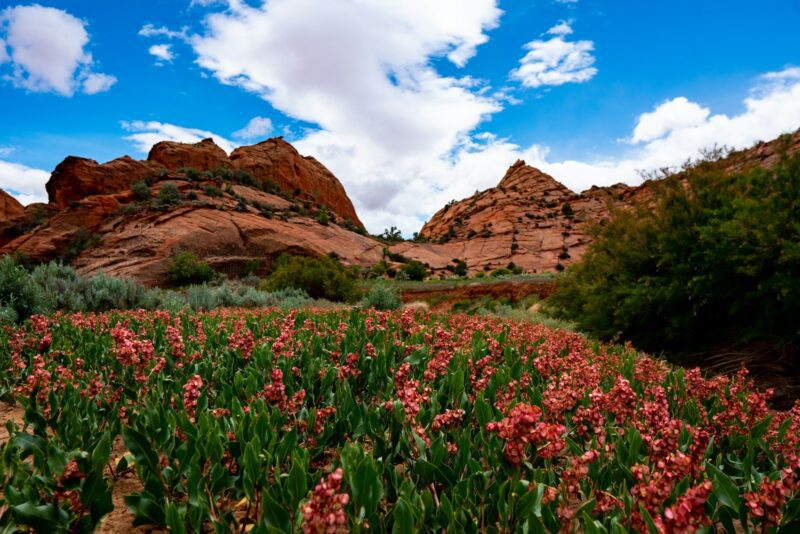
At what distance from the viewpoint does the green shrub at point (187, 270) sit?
25703 millimetres

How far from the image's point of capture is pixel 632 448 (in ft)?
7.06

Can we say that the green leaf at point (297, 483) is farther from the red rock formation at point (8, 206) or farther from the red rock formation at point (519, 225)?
the red rock formation at point (8, 206)

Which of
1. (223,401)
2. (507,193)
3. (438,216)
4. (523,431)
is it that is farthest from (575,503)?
(438,216)

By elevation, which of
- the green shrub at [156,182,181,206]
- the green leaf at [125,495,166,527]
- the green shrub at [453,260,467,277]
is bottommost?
the green leaf at [125,495,166,527]

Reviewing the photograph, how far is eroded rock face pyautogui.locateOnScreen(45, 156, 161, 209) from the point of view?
45219 millimetres

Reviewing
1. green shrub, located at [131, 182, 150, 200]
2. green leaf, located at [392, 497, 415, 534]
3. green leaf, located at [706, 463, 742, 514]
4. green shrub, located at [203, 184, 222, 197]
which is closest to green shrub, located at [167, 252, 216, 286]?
green shrub, located at [131, 182, 150, 200]

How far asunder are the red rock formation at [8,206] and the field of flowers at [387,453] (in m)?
87.6

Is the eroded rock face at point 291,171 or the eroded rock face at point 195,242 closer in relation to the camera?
the eroded rock face at point 195,242

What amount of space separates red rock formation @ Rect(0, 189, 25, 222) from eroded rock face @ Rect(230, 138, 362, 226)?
120 ft

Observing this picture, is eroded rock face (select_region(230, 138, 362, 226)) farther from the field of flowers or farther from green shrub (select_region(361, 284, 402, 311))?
the field of flowers

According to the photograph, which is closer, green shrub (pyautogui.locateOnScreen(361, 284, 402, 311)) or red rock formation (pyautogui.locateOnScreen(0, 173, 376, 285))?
green shrub (pyautogui.locateOnScreen(361, 284, 402, 311))

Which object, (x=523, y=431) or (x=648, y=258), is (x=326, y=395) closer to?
(x=523, y=431)

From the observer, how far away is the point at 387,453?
227cm

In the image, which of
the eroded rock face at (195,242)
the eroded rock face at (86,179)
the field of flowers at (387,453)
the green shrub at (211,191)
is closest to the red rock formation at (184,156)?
the eroded rock face at (86,179)
